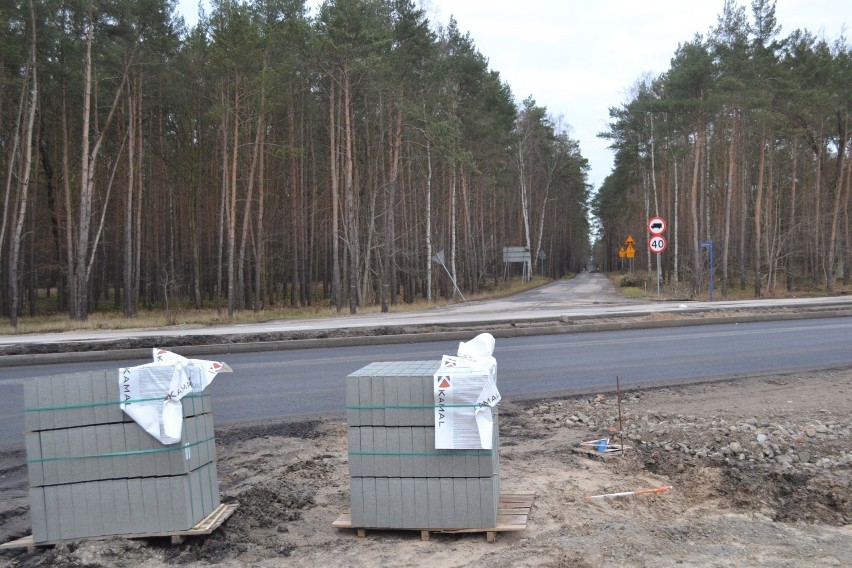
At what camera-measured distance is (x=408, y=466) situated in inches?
209

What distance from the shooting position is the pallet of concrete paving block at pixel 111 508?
17.1ft

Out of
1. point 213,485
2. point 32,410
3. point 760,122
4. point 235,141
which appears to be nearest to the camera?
point 32,410

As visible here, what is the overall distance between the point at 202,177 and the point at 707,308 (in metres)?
31.4

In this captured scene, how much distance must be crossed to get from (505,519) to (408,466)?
2.72 feet

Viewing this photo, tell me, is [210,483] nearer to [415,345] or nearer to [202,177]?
[415,345]

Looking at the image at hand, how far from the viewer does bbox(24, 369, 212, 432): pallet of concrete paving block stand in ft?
16.9

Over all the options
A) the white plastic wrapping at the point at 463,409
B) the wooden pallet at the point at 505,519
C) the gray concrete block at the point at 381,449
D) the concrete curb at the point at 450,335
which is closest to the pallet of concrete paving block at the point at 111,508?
the wooden pallet at the point at 505,519

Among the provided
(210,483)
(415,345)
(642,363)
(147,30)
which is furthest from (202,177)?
(210,483)

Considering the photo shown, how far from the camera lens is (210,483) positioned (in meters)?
5.65

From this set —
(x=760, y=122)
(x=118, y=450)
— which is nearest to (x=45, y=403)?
(x=118, y=450)

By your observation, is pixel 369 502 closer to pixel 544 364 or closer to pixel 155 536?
pixel 155 536

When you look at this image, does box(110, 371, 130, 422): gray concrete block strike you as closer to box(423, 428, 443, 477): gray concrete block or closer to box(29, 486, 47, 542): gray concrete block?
box(29, 486, 47, 542): gray concrete block

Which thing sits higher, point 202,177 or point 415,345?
point 202,177

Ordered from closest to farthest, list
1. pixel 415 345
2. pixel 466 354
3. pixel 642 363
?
pixel 466 354 → pixel 642 363 → pixel 415 345
